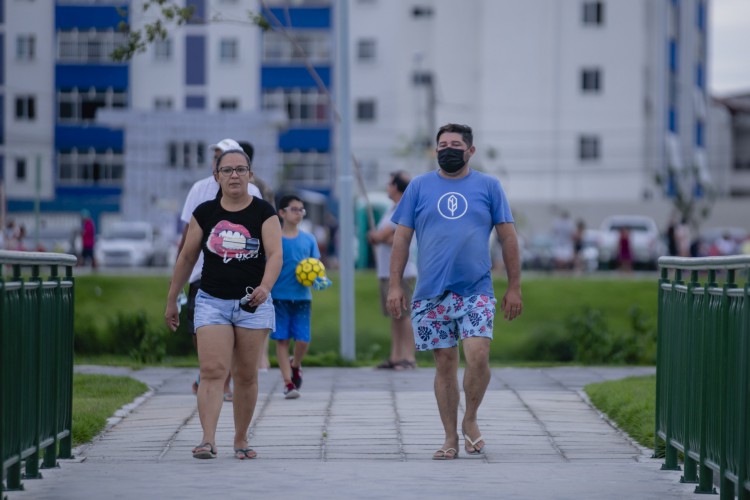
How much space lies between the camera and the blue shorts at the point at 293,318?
40.2 feet

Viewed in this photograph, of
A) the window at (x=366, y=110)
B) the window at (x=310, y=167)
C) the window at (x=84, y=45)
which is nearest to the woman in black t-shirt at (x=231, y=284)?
the window at (x=366, y=110)

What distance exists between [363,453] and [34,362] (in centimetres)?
239

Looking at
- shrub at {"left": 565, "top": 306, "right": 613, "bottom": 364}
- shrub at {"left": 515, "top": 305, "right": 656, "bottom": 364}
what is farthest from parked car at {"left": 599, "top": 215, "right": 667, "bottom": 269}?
shrub at {"left": 565, "top": 306, "right": 613, "bottom": 364}

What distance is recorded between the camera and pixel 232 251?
8.41 metres

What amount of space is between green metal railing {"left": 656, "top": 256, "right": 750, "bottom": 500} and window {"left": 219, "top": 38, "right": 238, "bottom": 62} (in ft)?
198

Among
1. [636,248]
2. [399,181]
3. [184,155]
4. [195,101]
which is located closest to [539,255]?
[636,248]

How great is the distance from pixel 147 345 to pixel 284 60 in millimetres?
52656

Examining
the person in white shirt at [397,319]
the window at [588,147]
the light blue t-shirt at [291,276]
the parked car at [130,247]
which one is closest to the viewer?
the light blue t-shirt at [291,276]

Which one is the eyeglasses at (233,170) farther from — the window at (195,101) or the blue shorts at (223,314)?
the window at (195,101)

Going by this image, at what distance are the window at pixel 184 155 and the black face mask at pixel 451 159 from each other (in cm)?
4277

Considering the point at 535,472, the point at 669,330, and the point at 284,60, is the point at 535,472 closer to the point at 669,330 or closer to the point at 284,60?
the point at 669,330

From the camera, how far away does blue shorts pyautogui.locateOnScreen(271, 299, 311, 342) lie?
40.2 ft

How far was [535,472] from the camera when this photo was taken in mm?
7906

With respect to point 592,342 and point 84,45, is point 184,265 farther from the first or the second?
point 84,45
